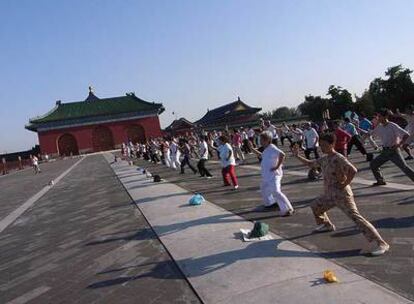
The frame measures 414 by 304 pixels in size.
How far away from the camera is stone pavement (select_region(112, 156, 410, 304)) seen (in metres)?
5.11

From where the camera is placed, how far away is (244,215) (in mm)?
9719

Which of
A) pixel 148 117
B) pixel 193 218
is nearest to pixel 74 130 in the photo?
pixel 148 117

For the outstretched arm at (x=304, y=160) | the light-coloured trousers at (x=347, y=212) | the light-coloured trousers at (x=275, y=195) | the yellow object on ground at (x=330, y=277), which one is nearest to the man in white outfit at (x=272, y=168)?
the light-coloured trousers at (x=275, y=195)

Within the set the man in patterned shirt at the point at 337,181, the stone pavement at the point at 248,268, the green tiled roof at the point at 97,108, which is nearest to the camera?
the stone pavement at the point at 248,268

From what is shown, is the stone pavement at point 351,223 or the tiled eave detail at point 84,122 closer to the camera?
the stone pavement at point 351,223

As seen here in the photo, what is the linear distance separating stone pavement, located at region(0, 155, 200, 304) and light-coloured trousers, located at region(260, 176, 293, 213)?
2.15 metres

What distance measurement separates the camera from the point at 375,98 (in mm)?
57062

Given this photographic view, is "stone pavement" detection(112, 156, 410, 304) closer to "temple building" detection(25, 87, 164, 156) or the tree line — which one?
the tree line

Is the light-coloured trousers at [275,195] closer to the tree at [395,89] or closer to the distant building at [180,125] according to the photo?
the tree at [395,89]

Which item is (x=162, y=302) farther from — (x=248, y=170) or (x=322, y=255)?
(x=248, y=170)

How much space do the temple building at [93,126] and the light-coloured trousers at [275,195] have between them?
6754 cm

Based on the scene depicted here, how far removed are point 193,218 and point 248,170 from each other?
9427mm

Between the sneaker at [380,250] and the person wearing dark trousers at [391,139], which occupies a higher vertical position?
the person wearing dark trousers at [391,139]

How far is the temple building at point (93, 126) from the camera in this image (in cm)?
7531
